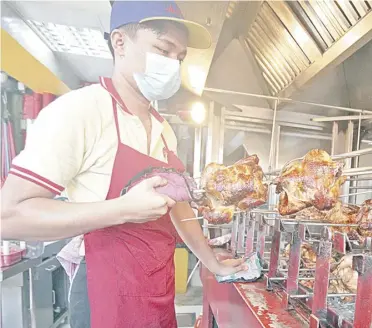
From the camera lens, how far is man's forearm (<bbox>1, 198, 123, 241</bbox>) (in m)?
0.59

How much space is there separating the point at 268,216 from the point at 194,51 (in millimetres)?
716

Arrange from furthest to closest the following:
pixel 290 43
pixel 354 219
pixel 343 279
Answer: pixel 290 43
pixel 354 219
pixel 343 279

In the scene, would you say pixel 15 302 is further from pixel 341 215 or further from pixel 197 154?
pixel 341 215

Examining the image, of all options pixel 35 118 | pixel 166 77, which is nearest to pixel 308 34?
pixel 166 77

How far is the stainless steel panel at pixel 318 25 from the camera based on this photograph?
1240mm

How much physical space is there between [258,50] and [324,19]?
0.99 feet

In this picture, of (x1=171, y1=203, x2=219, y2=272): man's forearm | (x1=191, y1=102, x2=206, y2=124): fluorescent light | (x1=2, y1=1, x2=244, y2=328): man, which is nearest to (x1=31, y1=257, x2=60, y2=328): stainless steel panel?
(x1=2, y1=1, x2=244, y2=328): man

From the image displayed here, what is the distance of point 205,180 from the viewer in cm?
86

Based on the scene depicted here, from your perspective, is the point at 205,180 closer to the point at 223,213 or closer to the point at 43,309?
the point at 223,213

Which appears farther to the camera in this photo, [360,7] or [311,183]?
[360,7]

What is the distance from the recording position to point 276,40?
55.5 inches

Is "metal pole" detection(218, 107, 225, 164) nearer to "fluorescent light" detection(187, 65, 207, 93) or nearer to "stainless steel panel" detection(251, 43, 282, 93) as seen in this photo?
"fluorescent light" detection(187, 65, 207, 93)

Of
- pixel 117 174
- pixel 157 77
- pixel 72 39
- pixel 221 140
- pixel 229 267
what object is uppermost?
pixel 72 39

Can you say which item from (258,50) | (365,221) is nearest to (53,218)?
(365,221)
